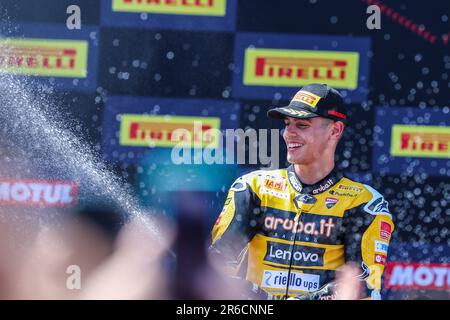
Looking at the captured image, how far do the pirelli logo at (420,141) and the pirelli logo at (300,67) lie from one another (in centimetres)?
35

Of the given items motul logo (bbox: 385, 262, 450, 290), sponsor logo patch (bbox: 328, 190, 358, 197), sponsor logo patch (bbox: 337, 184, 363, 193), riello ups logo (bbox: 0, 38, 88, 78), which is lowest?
motul logo (bbox: 385, 262, 450, 290)

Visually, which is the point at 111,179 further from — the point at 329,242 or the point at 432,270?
the point at 432,270

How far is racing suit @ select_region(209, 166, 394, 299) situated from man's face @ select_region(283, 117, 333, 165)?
0.12 meters

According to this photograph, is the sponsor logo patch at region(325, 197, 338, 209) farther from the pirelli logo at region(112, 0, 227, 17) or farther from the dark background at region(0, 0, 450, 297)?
the pirelli logo at region(112, 0, 227, 17)

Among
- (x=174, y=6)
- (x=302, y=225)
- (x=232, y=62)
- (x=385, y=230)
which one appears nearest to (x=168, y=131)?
(x=232, y=62)

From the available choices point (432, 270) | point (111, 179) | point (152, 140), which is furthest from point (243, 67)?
point (432, 270)

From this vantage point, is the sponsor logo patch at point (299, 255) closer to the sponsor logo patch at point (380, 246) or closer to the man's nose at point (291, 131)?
the sponsor logo patch at point (380, 246)

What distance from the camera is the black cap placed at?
10.3 feet

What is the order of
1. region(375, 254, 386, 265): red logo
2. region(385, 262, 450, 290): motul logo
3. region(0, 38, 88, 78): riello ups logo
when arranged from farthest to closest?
region(385, 262, 450, 290): motul logo
region(0, 38, 88, 78): riello ups logo
region(375, 254, 386, 265): red logo

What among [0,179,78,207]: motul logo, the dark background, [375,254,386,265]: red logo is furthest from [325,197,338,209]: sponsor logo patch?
[0,179,78,207]: motul logo

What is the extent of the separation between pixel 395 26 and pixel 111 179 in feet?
5.45

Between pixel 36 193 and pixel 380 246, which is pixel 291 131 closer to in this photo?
pixel 380 246

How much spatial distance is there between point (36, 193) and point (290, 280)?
1621mm
